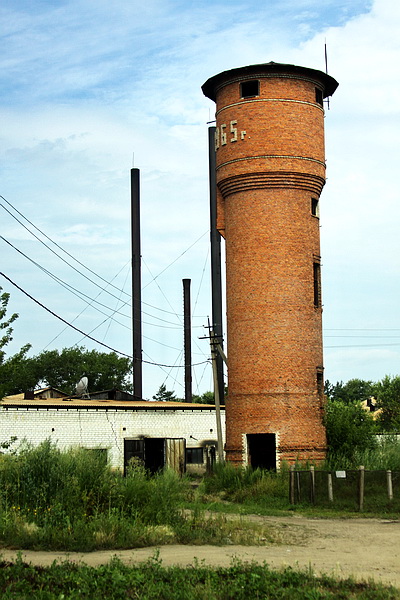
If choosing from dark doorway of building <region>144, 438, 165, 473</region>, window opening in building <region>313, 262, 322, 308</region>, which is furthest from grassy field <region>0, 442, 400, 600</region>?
dark doorway of building <region>144, 438, 165, 473</region>

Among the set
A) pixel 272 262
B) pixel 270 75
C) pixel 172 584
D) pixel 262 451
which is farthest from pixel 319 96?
pixel 172 584

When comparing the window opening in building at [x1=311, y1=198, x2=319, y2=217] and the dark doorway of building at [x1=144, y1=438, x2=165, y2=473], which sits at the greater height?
the window opening in building at [x1=311, y1=198, x2=319, y2=217]

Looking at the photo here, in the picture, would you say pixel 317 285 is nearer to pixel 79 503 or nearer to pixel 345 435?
pixel 345 435

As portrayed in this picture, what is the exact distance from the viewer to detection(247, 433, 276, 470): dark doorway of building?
3188cm

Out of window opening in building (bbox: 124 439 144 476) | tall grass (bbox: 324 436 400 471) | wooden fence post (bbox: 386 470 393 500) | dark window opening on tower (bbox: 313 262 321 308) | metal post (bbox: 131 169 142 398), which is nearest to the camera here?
wooden fence post (bbox: 386 470 393 500)

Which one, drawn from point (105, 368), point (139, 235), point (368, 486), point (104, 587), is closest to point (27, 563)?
point (104, 587)

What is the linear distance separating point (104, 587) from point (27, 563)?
241 cm

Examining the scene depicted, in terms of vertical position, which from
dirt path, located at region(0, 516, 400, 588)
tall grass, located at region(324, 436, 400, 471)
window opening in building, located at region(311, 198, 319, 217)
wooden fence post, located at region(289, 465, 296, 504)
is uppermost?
window opening in building, located at region(311, 198, 319, 217)

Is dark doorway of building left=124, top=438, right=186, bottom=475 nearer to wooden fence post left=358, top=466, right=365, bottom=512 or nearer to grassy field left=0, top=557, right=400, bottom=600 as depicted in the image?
wooden fence post left=358, top=466, right=365, bottom=512

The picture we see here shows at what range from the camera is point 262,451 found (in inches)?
1296

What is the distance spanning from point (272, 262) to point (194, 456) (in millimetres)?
11994

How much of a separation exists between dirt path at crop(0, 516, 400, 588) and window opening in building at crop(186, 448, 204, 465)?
61.9 ft

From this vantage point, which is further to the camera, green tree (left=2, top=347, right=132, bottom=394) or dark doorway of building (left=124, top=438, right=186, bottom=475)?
green tree (left=2, top=347, right=132, bottom=394)

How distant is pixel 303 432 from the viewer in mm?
30547
